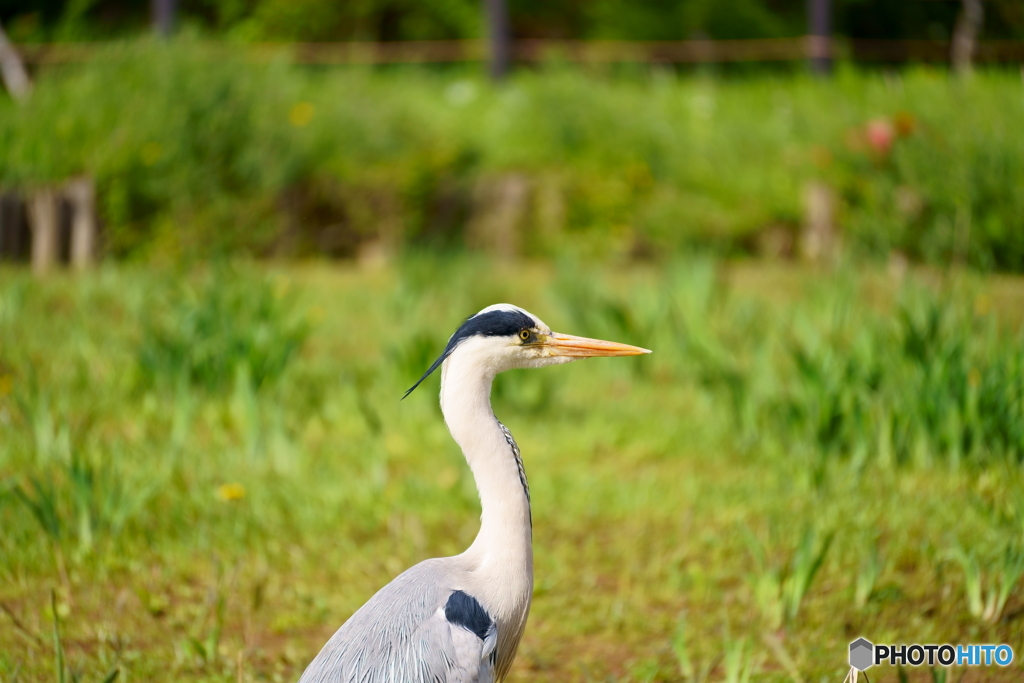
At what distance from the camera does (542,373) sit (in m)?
4.42

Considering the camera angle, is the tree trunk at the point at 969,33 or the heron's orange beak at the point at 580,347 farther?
the tree trunk at the point at 969,33

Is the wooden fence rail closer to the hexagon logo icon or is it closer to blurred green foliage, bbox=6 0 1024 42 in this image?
blurred green foliage, bbox=6 0 1024 42

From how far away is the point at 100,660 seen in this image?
2.53 metres

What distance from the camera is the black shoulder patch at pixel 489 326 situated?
2070 millimetres

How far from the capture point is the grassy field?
8.75 ft

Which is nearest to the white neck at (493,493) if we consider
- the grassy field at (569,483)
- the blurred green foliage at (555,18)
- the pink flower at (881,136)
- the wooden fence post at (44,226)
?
the grassy field at (569,483)

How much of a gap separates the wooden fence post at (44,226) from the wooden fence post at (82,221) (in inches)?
4.8

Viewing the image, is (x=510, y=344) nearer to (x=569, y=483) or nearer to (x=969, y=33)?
(x=569, y=483)

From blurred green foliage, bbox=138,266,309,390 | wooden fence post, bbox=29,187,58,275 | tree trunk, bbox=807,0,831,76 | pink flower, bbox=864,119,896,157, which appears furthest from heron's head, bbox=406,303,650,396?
tree trunk, bbox=807,0,831,76

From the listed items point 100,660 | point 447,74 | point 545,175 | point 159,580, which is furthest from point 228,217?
point 447,74

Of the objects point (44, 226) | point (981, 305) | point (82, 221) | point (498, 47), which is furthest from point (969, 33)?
point (44, 226)

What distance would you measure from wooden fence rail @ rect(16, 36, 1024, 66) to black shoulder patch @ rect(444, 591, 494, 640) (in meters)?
7.17

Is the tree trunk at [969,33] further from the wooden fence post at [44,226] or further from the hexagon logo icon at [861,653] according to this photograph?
the hexagon logo icon at [861,653]

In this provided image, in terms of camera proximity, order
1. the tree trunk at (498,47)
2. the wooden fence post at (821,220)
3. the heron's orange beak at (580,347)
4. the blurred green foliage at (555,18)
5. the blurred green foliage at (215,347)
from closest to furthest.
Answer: the heron's orange beak at (580,347) < the blurred green foliage at (215,347) < the wooden fence post at (821,220) < the tree trunk at (498,47) < the blurred green foliage at (555,18)
